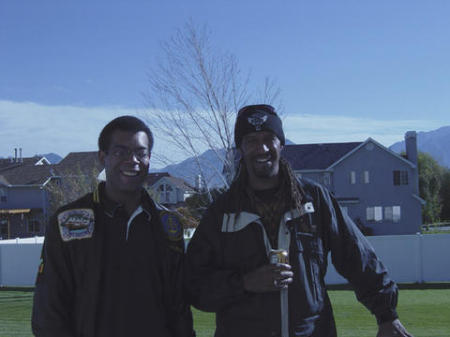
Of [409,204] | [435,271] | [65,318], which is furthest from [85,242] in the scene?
[409,204]

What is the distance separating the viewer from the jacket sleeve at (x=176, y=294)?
3.11 m

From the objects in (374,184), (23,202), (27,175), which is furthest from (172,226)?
(27,175)

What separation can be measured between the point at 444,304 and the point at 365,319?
3175 mm

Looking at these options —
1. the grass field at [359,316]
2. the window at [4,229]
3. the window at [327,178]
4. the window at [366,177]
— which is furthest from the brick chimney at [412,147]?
the window at [4,229]

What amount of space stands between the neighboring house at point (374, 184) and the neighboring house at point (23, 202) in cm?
1958

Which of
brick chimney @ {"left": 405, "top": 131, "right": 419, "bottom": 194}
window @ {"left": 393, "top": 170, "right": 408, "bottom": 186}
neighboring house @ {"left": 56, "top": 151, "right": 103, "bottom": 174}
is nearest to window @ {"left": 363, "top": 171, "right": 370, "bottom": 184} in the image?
window @ {"left": 393, "top": 170, "right": 408, "bottom": 186}

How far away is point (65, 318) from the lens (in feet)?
9.41

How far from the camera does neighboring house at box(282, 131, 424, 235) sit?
37.2m

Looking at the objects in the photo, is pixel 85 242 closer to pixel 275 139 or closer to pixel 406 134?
pixel 275 139

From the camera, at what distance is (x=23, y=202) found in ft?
141

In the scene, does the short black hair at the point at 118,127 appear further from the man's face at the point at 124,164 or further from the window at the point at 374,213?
the window at the point at 374,213

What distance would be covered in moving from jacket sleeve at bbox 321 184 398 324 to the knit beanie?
1.61ft

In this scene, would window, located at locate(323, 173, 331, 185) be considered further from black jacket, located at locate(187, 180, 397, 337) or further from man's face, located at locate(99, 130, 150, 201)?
man's face, located at locate(99, 130, 150, 201)

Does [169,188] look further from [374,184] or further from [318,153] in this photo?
[374,184]
